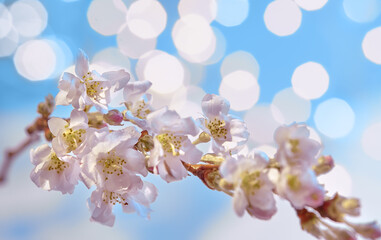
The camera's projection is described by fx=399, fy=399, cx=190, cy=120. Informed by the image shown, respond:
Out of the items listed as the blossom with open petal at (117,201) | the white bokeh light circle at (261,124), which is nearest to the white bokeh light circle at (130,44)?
the white bokeh light circle at (261,124)

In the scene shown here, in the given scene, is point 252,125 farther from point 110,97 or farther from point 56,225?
point 110,97

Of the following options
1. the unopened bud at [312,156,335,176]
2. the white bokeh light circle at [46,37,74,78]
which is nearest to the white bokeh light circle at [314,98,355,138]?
the white bokeh light circle at [46,37,74,78]

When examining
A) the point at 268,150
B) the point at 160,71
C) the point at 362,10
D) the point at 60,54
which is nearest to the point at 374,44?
the point at 362,10

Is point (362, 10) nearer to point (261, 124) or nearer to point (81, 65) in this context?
point (261, 124)

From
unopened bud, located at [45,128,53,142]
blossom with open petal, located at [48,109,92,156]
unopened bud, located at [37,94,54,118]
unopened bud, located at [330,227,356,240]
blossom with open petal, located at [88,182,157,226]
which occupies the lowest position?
blossom with open petal, located at [88,182,157,226]

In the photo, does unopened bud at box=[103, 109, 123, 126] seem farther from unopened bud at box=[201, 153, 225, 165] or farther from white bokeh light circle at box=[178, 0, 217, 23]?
white bokeh light circle at box=[178, 0, 217, 23]

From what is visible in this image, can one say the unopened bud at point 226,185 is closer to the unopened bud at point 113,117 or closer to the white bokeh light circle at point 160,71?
the unopened bud at point 113,117

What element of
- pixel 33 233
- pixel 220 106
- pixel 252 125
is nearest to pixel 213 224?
pixel 252 125
